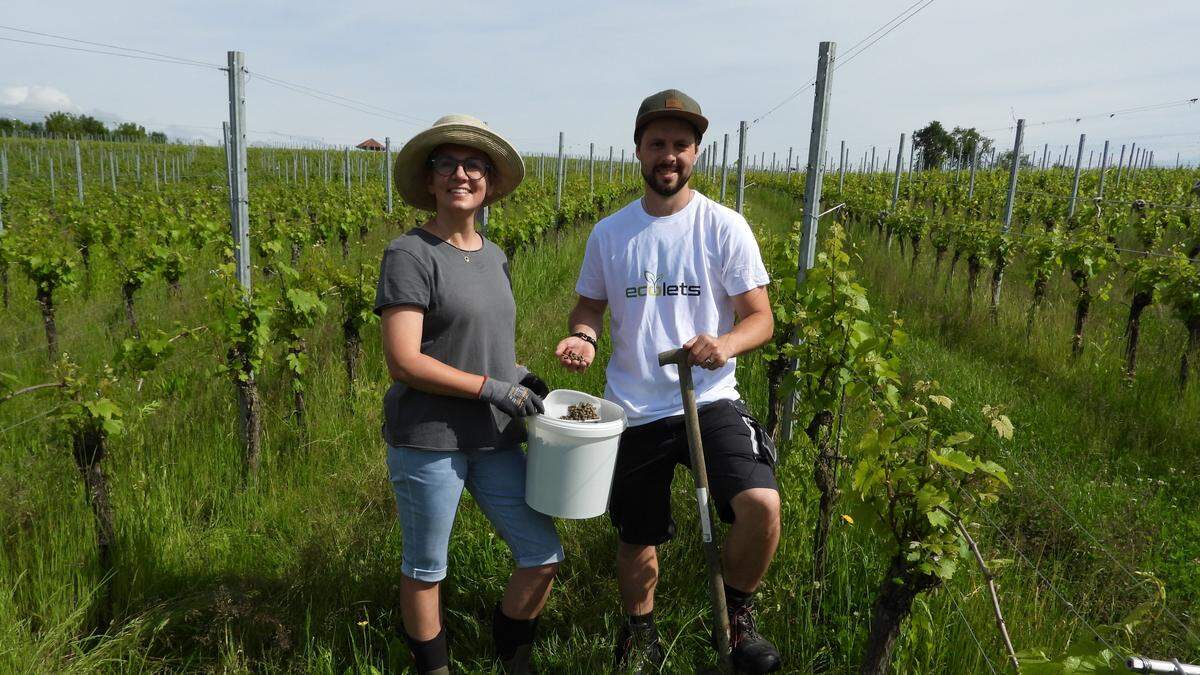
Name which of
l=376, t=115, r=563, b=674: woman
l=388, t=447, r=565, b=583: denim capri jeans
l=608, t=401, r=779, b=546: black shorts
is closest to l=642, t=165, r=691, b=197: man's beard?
l=376, t=115, r=563, b=674: woman

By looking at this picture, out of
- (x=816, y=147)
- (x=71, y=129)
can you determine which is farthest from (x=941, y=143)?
(x=71, y=129)

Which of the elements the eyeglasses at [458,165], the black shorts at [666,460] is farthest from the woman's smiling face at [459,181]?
the black shorts at [666,460]

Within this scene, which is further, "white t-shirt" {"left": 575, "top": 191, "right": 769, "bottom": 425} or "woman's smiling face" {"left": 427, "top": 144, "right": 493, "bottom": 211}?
"white t-shirt" {"left": 575, "top": 191, "right": 769, "bottom": 425}

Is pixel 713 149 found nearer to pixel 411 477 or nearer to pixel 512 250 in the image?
pixel 512 250

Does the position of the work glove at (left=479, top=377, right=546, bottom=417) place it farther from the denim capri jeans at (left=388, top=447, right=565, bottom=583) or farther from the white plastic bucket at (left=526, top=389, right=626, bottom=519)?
the denim capri jeans at (left=388, top=447, right=565, bottom=583)

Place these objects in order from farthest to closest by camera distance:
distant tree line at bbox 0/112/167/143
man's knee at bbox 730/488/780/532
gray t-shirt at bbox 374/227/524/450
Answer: distant tree line at bbox 0/112/167/143
man's knee at bbox 730/488/780/532
gray t-shirt at bbox 374/227/524/450

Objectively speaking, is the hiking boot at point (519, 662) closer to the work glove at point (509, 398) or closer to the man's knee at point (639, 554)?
the man's knee at point (639, 554)

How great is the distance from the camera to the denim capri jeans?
78.4 inches

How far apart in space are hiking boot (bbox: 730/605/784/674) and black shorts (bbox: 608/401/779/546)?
309 millimetres

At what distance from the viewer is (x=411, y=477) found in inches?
78.3

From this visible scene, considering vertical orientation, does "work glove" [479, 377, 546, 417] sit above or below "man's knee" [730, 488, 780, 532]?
above

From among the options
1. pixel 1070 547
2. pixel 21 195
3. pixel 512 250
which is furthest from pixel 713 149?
pixel 1070 547

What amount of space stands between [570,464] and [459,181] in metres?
0.93

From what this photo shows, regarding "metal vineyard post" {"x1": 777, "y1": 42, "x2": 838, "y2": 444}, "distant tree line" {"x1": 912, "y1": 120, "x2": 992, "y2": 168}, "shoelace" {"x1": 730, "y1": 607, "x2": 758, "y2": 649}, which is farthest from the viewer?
"distant tree line" {"x1": 912, "y1": 120, "x2": 992, "y2": 168}
